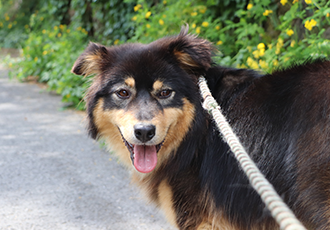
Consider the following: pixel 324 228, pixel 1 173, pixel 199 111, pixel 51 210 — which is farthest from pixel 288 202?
pixel 1 173

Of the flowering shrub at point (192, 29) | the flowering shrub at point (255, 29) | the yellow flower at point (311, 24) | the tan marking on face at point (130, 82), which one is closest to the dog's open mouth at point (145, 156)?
the tan marking on face at point (130, 82)

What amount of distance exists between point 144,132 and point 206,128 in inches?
19.9

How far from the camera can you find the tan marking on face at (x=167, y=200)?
2518mm

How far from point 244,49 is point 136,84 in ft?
Result: 8.89

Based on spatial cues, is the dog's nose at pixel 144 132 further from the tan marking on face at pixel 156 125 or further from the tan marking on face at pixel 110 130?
the tan marking on face at pixel 110 130

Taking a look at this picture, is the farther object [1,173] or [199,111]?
[1,173]

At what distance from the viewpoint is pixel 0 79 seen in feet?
30.4

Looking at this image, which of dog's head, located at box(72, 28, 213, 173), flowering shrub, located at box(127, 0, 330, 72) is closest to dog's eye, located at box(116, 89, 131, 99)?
dog's head, located at box(72, 28, 213, 173)

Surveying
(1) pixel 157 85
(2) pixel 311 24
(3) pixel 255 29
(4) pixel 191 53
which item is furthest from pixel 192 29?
(1) pixel 157 85

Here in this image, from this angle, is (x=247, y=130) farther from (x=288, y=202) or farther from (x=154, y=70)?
(x=154, y=70)

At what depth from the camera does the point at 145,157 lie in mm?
2555

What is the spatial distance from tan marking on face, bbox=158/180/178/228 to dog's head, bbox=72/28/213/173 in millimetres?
199

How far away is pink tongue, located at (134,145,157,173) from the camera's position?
2.53 m

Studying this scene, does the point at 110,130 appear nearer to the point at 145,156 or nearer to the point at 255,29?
the point at 145,156
